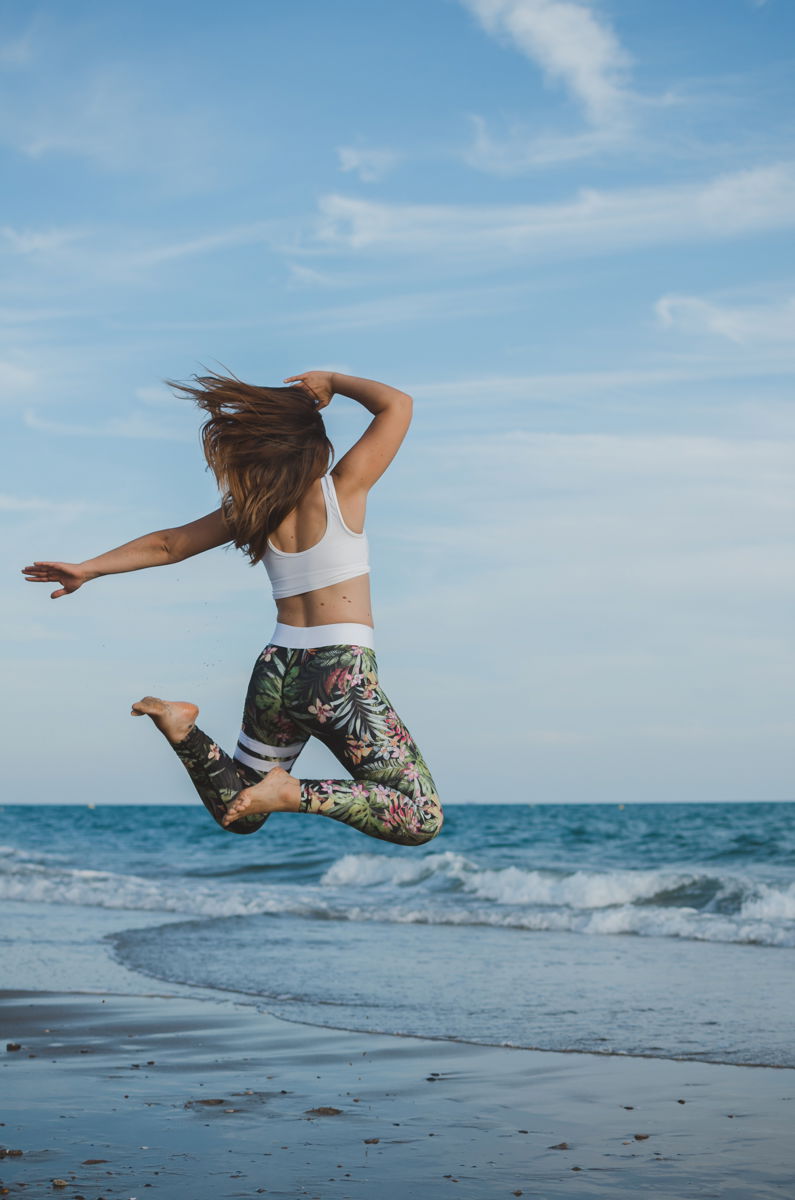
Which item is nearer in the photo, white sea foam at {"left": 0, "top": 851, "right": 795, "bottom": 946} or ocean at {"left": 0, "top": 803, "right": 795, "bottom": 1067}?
ocean at {"left": 0, "top": 803, "right": 795, "bottom": 1067}

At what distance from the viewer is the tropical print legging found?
13.4 ft

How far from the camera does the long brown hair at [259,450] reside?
4.12m

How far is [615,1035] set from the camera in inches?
343

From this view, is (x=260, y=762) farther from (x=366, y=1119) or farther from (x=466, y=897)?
(x=466, y=897)

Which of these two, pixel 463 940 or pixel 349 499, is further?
pixel 463 940

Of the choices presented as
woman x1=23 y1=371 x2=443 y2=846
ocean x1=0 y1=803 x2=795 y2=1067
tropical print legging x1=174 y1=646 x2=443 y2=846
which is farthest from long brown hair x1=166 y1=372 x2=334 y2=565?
ocean x1=0 y1=803 x2=795 y2=1067

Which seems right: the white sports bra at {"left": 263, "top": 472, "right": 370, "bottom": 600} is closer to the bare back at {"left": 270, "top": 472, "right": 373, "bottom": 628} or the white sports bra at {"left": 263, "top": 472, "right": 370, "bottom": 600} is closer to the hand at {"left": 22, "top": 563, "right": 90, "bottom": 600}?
the bare back at {"left": 270, "top": 472, "right": 373, "bottom": 628}

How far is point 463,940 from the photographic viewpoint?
46.4 feet

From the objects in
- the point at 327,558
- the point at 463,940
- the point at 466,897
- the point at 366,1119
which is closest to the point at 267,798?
the point at 327,558

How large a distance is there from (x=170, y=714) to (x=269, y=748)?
0.47 meters

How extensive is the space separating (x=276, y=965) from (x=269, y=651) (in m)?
8.78

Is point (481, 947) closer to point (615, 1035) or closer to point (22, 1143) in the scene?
point (615, 1035)

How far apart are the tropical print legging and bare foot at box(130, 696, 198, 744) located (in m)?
0.04

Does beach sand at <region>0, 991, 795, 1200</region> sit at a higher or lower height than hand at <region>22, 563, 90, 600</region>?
lower
